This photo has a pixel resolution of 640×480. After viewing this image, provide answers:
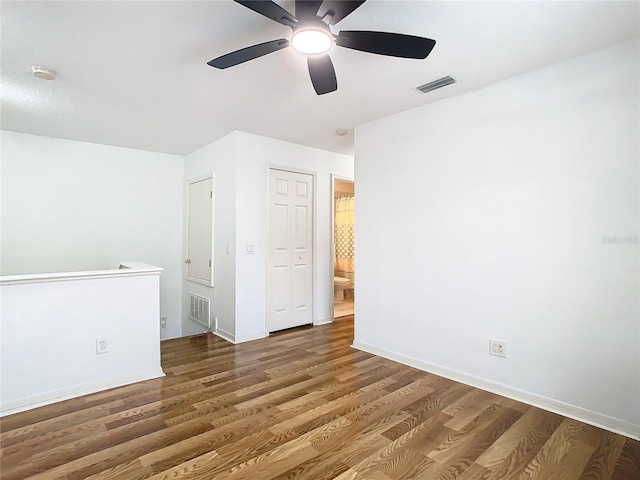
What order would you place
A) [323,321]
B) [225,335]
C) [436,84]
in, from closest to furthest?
[436,84] → [225,335] → [323,321]

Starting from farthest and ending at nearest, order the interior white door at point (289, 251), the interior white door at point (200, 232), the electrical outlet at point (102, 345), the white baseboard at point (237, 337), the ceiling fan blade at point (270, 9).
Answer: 1. the interior white door at point (200, 232)
2. the interior white door at point (289, 251)
3. the white baseboard at point (237, 337)
4. the electrical outlet at point (102, 345)
5. the ceiling fan blade at point (270, 9)

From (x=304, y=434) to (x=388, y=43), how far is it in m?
2.27

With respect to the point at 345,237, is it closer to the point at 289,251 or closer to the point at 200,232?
the point at 289,251

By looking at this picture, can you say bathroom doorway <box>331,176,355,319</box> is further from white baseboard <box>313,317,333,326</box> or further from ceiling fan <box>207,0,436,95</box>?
ceiling fan <box>207,0,436,95</box>

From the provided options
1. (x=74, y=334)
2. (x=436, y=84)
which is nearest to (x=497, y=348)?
(x=436, y=84)

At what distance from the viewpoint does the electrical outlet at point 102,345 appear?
273 centimetres

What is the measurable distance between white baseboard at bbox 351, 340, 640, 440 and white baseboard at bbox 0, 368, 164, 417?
2.24 m

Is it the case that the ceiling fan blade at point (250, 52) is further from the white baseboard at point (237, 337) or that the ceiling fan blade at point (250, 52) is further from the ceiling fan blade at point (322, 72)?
the white baseboard at point (237, 337)

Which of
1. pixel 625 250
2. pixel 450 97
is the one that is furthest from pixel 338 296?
pixel 625 250

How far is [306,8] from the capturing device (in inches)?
61.7

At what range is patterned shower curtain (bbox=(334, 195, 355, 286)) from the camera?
22.9 ft

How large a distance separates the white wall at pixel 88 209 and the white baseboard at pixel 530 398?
3.57 metres

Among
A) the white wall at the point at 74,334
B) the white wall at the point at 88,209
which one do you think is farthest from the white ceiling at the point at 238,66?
the white wall at the point at 74,334

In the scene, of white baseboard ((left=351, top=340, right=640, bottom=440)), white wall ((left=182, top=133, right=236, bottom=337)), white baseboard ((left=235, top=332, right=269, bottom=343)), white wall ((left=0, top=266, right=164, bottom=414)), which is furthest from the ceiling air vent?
white baseboard ((left=235, top=332, right=269, bottom=343))
